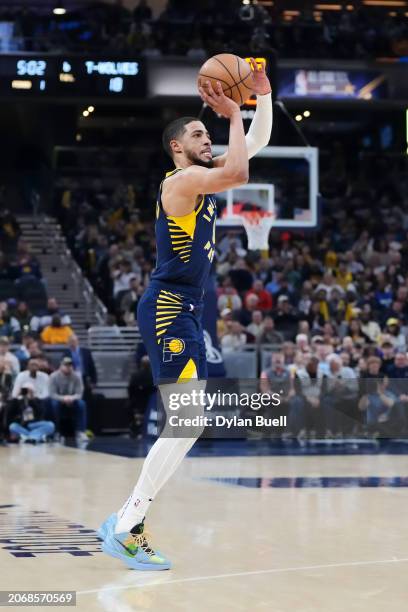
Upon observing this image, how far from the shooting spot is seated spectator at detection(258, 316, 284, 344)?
61.0 feet

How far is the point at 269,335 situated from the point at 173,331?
1262cm

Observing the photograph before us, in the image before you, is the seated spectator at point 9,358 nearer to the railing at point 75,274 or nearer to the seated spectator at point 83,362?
the seated spectator at point 83,362

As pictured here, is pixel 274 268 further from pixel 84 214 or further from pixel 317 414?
pixel 317 414

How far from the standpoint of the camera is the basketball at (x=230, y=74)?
6.20m

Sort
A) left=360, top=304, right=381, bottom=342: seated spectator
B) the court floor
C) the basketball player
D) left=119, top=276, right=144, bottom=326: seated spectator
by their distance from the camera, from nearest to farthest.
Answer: the court floor < the basketball player < left=360, top=304, right=381, bottom=342: seated spectator < left=119, top=276, right=144, bottom=326: seated spectator

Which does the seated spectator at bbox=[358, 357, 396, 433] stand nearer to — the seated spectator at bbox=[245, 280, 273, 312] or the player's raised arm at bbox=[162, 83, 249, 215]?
the seated spectator at bbox=[245, 280, 273, 312]

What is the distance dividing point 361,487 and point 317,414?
207 inches

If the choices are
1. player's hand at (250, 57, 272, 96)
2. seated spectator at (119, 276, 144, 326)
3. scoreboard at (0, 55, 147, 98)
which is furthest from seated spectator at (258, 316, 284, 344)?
player's hand at (250, 57, 272, 96)

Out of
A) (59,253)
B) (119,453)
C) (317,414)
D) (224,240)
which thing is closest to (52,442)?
(119,453)

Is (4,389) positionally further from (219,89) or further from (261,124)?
(219,89)

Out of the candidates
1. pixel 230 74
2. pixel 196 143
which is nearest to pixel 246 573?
pixel 196 143

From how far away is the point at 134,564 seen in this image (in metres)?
5.86

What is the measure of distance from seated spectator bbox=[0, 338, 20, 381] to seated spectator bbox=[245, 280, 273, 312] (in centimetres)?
541

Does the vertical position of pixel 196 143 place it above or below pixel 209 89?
below
